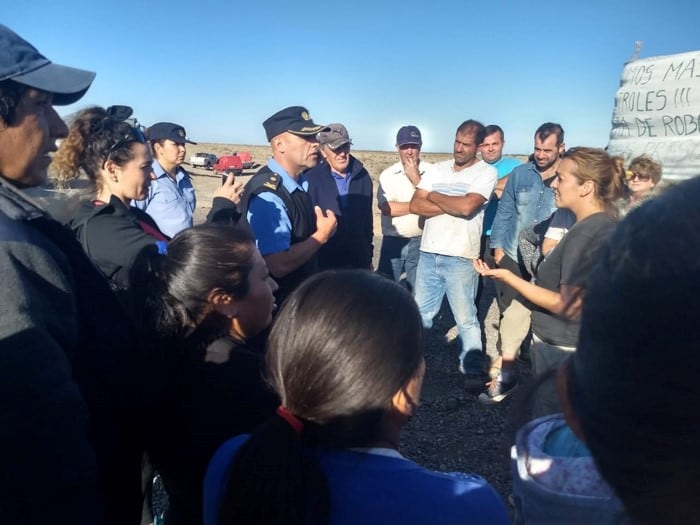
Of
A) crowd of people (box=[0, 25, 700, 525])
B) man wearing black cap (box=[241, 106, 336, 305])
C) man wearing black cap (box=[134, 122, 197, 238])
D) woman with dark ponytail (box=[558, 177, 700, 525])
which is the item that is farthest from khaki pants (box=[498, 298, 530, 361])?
woman with dark ponytail (box=[558, 177, 700, 525])

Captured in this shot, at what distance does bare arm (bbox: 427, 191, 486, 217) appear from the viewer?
4.48 meters

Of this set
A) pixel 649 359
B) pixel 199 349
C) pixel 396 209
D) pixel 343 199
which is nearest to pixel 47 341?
pixel 199 349

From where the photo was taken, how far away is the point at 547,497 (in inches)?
40.4

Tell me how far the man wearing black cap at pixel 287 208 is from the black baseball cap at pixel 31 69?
167 centimetres

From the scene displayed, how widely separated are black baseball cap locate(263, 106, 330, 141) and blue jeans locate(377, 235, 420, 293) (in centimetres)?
227

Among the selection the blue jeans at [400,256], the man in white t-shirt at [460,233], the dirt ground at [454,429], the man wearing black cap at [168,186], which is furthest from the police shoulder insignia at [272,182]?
the blue jeans at [400,256]

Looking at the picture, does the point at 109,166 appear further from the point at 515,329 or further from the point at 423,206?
the point at 515,329

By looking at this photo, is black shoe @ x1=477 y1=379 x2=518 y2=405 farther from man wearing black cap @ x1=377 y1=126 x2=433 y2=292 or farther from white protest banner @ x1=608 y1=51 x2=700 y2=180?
white protest banner @ x1=608 y1=51 x2=700 y2=180

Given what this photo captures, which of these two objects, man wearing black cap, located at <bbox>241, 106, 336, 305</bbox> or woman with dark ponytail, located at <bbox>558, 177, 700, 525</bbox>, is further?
man wearing black cap, located at <bbox>241, 106, 336, 305</bbox>

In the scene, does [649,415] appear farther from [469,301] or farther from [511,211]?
[511,211]

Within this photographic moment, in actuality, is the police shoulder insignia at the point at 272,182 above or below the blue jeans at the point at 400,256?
above

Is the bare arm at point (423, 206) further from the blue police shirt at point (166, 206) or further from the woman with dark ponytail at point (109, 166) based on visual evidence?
the woman with dark ponytail at point (109, 166)

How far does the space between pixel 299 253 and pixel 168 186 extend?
5.00 ft

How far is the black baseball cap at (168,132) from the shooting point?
4.76m
